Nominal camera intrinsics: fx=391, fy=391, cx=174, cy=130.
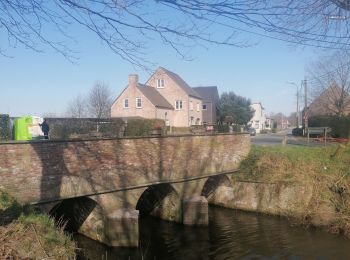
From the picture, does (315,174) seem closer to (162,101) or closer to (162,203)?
(162,203)

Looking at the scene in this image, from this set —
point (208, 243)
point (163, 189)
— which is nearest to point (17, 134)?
point (163, 189)

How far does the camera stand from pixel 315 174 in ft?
64.3

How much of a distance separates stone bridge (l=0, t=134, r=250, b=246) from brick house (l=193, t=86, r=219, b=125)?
3981 centimetres

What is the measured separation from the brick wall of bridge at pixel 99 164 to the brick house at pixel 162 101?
→ 2931 centimetres

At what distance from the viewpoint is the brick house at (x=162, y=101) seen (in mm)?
49594

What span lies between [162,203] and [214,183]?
163 inches

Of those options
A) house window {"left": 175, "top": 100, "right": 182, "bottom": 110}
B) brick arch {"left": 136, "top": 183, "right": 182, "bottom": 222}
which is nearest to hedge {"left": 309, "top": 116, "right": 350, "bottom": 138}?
house window {"left": 175, "top": 100, "right": 182, "bottom": 110}

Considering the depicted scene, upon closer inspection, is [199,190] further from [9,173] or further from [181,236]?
[9,173]

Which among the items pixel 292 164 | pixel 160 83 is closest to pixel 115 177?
pixel 292 164

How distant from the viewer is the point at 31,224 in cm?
898

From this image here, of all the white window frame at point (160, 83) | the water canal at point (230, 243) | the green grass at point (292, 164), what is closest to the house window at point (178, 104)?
the white window frame at point (160, 83)

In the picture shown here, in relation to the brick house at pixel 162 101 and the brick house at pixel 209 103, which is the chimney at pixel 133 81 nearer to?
the brick house at pixel 162 101

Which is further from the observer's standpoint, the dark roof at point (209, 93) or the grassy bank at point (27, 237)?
the dark roof at point (209, 93)

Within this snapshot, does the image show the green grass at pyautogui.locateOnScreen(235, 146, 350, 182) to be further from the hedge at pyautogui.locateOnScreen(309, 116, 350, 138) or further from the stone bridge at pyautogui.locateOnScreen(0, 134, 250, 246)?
the hedge at pyautogui.locateOnScreen(309, 116, 350, 138)
